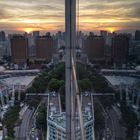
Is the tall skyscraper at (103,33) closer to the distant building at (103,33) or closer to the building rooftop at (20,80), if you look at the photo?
the distant building at (103,33)

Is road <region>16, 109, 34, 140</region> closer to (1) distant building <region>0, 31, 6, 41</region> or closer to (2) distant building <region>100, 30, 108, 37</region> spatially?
(1) distant building <region>0, 31, 6, 41</region>

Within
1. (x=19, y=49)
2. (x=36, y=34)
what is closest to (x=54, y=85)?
(x=36, y=34)

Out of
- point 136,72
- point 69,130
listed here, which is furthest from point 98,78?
point 69,130

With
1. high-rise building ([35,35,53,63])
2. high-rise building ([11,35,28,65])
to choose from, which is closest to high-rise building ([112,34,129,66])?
high-rise building ([35,35,53,63])

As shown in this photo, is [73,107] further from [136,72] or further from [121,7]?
[136,72]

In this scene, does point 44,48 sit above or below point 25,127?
above

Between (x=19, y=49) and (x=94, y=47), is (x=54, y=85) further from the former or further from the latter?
(x=19, y=49)
